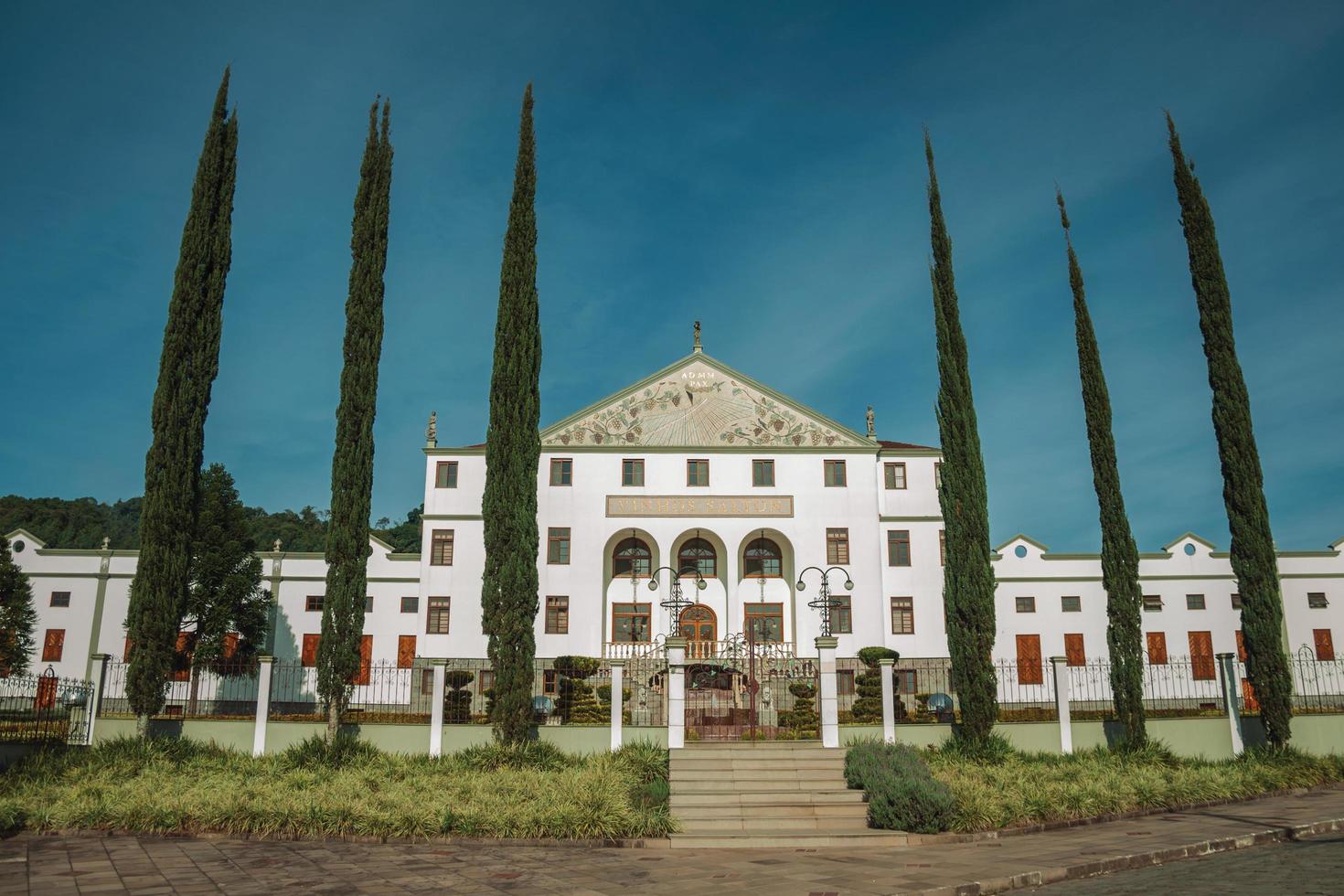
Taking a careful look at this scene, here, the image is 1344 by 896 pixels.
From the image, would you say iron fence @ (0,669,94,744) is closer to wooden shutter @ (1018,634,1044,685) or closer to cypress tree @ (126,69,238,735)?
cypress tree @ (126,69,238,735)

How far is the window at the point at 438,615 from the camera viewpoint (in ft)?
104

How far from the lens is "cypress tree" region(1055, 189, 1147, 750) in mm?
17469

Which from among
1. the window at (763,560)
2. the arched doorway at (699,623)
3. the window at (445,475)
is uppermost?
the window at (445,475)

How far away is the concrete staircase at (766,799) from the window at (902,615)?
17181 millimetres

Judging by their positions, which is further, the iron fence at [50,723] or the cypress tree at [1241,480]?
the cypress tree at [1241,480]

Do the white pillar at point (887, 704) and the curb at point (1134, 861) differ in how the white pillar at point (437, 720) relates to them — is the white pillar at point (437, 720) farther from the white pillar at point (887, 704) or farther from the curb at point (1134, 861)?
the curb at point (1134, 861)

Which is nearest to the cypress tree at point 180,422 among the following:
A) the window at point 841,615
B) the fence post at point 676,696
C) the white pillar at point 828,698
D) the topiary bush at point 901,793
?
the fence post at point 676,696

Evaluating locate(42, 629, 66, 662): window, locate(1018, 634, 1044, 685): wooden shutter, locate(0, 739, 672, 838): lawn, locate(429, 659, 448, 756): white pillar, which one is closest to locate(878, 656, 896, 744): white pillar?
locate(0, 739, 672, 838): lawn

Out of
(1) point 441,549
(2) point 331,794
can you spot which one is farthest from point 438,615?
(2) point 331,794

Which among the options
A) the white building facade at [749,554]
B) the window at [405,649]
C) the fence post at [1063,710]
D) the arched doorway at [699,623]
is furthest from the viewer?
the window at [405,649]

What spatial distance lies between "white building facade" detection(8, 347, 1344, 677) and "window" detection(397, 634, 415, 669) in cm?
8

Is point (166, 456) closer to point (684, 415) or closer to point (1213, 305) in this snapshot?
point (684, 415)

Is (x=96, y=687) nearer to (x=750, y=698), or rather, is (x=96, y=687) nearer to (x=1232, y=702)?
(x=750, y=698)

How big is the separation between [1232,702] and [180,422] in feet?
67.0
